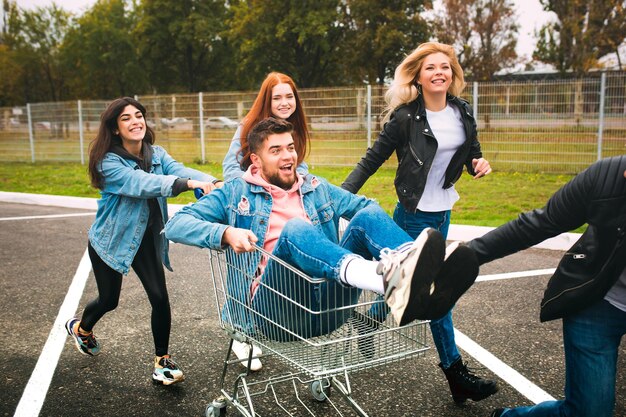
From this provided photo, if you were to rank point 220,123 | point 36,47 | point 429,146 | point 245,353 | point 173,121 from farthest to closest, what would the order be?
point 36,47, point 173,121, point 220,123, point 245,353, point 429,146

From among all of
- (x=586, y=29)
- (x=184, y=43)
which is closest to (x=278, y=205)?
(x=586, y=29)

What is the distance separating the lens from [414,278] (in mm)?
2213

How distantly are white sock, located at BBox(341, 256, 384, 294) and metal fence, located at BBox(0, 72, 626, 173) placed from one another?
33.0 feet

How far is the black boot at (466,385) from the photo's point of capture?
336 centimetres

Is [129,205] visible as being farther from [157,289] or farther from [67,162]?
[67,162]

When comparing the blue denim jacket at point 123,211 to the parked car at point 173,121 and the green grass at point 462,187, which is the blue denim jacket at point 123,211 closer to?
the green grass at point 462,187

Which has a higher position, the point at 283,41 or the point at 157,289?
the point at 283,41

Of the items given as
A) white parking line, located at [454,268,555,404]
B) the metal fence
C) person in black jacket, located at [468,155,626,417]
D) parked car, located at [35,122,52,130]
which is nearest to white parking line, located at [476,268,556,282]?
white parking line, located at [454,268,555,404]

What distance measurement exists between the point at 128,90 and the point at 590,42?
37287mm

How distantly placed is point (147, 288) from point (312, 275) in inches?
62.2

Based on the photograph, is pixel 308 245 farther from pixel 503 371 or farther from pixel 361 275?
pixel 503 371

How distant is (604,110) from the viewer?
11914 millimetres

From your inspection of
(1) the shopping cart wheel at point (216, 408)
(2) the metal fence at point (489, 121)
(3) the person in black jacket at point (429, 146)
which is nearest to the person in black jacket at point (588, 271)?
(3) the person in black jacket at point (429, 146)

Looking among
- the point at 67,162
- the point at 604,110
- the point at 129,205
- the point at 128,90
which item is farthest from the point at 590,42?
the point at 128,90
